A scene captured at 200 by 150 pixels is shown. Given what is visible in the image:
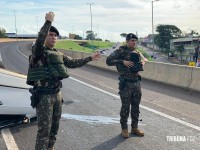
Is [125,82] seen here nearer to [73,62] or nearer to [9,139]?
[73,62]

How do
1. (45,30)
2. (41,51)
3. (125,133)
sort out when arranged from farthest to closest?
(125,133), (41,51), (45,30)

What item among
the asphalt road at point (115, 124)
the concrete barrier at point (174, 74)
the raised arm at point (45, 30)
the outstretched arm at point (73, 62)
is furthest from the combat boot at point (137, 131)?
the concrete barrier at point (174, 74)

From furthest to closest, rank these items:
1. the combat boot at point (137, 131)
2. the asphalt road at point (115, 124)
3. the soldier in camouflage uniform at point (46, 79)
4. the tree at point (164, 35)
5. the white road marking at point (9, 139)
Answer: the tree at point (164, 35) → the combat boot at point (137, 131) → the asphalt road at point (115, 124) → the white road marking at point (9, 139) → the soldier in camouflage uniform at point (46, 79)

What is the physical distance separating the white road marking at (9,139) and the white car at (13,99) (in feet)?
0.47

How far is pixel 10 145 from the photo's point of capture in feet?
18.7

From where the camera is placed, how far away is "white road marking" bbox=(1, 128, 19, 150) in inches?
220

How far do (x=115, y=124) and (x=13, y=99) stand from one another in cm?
214

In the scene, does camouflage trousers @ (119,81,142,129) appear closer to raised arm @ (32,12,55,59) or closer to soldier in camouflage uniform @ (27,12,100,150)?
soldier in camouflage uniform @ (27,12,100,150)

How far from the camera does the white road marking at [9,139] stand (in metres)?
5.60

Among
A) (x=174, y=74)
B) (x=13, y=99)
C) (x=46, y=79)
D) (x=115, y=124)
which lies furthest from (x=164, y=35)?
(x=46, y=79)

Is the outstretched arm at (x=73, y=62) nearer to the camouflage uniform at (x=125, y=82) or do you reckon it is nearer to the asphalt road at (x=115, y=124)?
the camouflage uniform at (x=125, y=82)

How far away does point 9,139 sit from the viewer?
19.6 feet

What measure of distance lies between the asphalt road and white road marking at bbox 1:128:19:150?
6cm

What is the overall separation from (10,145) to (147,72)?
402 inches
